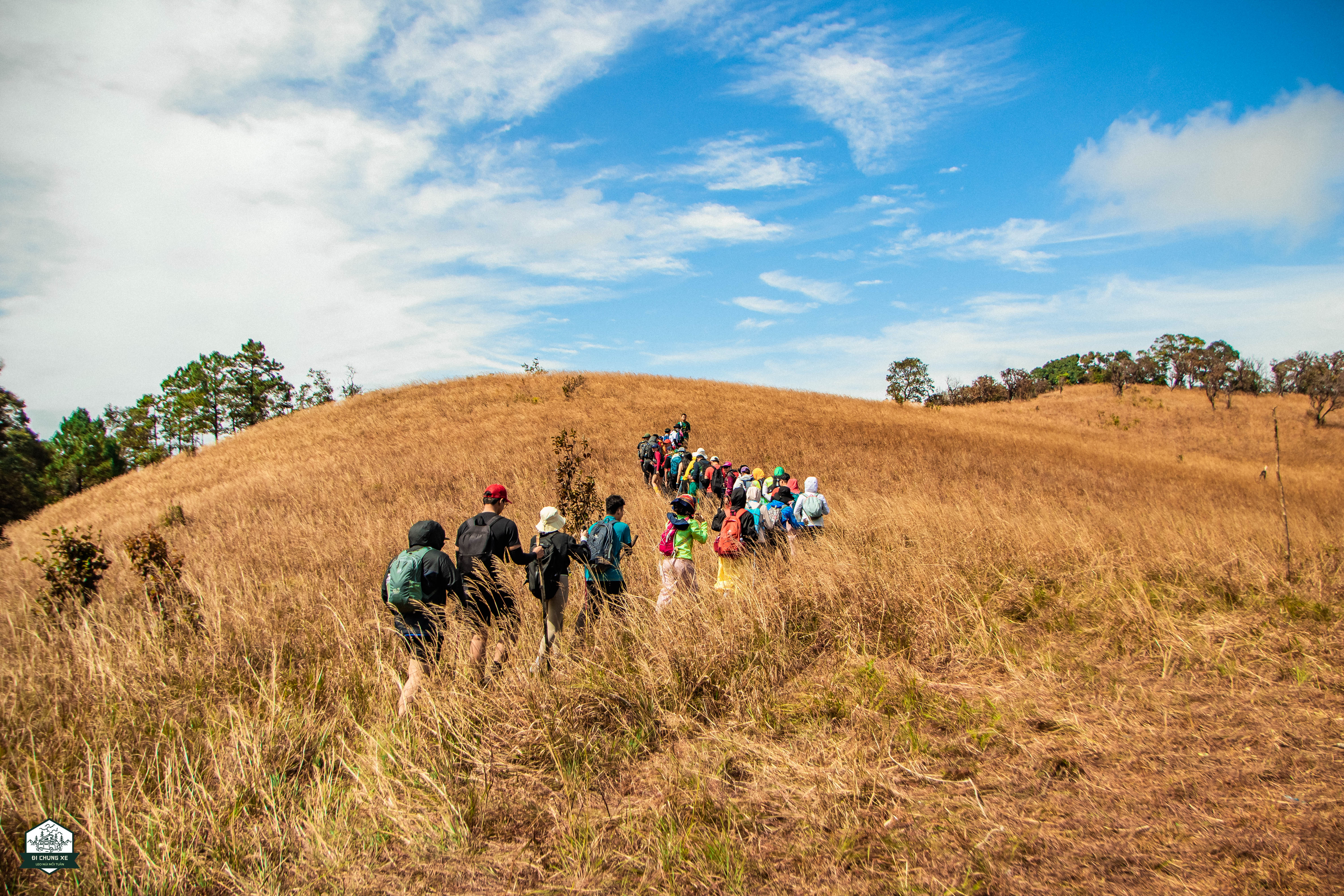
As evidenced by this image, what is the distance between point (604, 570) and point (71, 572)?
235 inches

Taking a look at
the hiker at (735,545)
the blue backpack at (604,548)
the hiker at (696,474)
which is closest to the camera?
the blue backpack at (604,548)

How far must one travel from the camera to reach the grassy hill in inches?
110

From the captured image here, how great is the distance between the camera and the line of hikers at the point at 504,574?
4789mm

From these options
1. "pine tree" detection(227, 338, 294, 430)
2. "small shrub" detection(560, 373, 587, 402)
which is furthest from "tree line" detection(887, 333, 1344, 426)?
"pine tree" detection(227, 338, 294, 430)

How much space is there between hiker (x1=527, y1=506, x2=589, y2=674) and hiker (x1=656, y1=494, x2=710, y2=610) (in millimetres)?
1047

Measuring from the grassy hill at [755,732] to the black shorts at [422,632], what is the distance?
22 centimetres

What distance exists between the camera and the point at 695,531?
6.25 metres

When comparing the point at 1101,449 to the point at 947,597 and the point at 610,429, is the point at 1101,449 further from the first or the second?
the point at 947,597

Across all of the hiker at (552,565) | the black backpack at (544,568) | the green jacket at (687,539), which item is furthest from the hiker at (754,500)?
the black backpack at (544,568)

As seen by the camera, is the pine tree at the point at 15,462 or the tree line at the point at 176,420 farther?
the tree line at the point at 176,420

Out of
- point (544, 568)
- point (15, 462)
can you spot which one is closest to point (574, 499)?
point (544, 568)

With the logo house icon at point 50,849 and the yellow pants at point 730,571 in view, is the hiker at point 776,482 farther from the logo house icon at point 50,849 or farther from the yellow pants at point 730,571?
the logo house icon at point 50,849

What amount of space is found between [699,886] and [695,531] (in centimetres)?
378

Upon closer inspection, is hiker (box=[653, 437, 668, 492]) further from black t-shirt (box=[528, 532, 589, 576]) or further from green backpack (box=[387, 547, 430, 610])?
green backpack (box=[387, 547, 430, 610])
